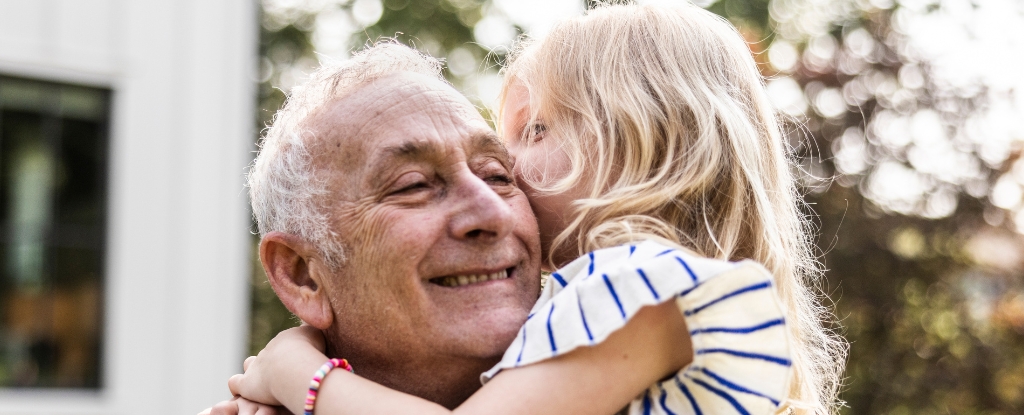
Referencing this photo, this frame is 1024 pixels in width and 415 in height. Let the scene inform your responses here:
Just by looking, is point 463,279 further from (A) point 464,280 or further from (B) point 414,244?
(B) point 414,244

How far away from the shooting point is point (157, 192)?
775 centimetres

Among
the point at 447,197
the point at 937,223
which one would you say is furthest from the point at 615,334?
the point at 937,223

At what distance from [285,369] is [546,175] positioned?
2.29ft

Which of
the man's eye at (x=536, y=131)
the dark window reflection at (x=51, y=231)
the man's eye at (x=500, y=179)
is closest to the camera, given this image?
the man's eye at (x=500, y=179)

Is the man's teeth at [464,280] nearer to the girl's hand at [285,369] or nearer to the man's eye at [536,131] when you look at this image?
the girl's hand at [285,369]

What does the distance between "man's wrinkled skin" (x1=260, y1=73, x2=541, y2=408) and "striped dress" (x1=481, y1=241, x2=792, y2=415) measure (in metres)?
0.26

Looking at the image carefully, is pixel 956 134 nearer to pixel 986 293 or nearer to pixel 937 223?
pixel 937 223

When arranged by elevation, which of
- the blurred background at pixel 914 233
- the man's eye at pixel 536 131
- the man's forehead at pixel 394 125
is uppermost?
the man's forehead at pixel 394 125

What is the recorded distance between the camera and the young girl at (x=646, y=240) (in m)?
1.67

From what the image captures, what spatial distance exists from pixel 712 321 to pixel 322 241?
2.88 feet

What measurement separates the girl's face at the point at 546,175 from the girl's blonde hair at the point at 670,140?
0.6 inches

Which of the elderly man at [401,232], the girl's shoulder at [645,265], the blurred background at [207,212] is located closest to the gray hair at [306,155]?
the elderly man at [401,232]

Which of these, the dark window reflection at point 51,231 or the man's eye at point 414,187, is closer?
the man's eye at point 414,187

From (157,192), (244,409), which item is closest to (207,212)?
(157,192)
